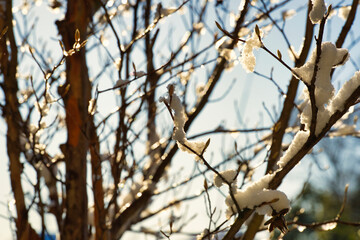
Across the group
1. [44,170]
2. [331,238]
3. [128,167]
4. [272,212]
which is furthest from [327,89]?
[331,238]

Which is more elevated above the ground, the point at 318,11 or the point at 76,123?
the point at 76,123

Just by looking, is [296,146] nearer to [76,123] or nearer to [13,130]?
[76,123]

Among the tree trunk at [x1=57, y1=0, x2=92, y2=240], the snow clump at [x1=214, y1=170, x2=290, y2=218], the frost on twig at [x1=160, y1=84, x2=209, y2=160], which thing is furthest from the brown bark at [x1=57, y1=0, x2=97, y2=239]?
the snow clump at [x1=214, y1=170, x2=290, y2=218]

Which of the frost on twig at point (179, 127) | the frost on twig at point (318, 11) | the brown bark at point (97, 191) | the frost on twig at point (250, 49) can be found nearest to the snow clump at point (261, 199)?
the frost on twig at point (179, 127)

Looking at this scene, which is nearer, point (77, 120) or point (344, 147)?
point (77, 120)

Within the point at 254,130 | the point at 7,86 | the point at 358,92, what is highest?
the point at 7,86

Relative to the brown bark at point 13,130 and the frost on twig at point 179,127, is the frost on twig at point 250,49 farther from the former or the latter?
the brown bark at point 13,130

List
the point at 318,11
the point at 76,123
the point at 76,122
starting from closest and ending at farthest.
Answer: the point at 318,11
the point at 76,123
the point at 76,122

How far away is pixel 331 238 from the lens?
526 inches

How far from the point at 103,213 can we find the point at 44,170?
61 centimetres

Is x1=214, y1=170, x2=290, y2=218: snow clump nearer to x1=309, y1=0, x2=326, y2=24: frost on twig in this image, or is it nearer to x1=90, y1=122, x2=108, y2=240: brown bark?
x1=309, y1=0, x2=326, y2=24: frost on twig

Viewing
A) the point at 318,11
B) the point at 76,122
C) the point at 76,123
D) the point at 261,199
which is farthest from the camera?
the point at 76,122

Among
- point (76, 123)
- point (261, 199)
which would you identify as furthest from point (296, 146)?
point (76, 123)

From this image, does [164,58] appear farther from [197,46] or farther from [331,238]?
[331,238]
